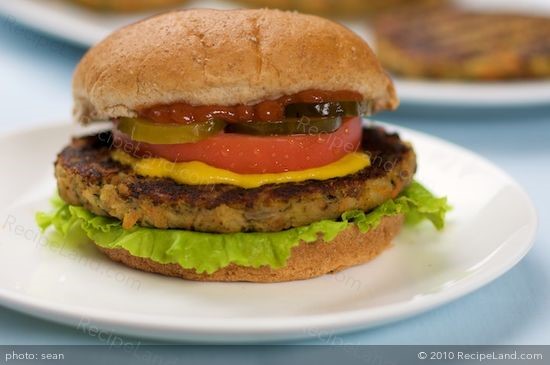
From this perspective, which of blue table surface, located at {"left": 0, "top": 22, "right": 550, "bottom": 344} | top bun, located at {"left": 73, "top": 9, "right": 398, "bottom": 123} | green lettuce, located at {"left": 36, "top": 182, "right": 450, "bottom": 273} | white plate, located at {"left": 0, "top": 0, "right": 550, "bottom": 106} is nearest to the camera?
blue table surface, located at {"left": 0, "top": 22, "right": 550, "bottom": 344}

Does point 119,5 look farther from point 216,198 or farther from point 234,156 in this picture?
point 216,198

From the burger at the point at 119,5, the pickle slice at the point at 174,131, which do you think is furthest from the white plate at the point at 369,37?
the pickle slice at the point at 174,131

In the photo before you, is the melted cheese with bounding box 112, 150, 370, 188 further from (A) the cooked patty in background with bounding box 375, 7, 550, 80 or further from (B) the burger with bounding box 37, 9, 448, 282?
(A) the cooked patty in background with bounding box 375, 7, 550, 80

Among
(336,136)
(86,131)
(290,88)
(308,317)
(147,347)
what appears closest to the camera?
(308,317)

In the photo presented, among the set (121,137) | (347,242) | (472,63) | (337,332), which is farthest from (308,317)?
(472,63)

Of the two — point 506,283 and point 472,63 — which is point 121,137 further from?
point 472,63

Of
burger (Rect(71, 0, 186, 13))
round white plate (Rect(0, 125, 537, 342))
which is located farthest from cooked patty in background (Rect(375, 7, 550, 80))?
burger (Rect(71, 0, 186, 13))
